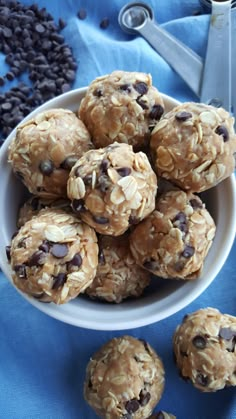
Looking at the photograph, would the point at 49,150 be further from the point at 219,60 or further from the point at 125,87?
the point at 219,60

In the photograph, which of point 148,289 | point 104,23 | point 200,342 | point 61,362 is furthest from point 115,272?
point 104,23

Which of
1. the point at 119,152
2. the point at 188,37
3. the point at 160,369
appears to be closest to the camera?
the point at 119,152

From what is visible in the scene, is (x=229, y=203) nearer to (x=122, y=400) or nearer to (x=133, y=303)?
(x=133, y=303)

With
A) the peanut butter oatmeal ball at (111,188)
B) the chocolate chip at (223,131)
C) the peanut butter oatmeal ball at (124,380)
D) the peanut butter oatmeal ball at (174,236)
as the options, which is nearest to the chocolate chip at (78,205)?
the peanut butter oatmeal ball at (111,188)

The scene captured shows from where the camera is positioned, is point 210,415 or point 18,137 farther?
point 210,415

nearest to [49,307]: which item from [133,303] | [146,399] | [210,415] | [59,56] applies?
[133,303]

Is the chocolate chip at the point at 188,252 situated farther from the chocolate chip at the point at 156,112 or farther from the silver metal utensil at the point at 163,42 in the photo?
the silver metal utensil at the point at 163,42

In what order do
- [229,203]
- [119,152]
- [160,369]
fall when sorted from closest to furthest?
[119,152]
[229,203]
[160,369]
